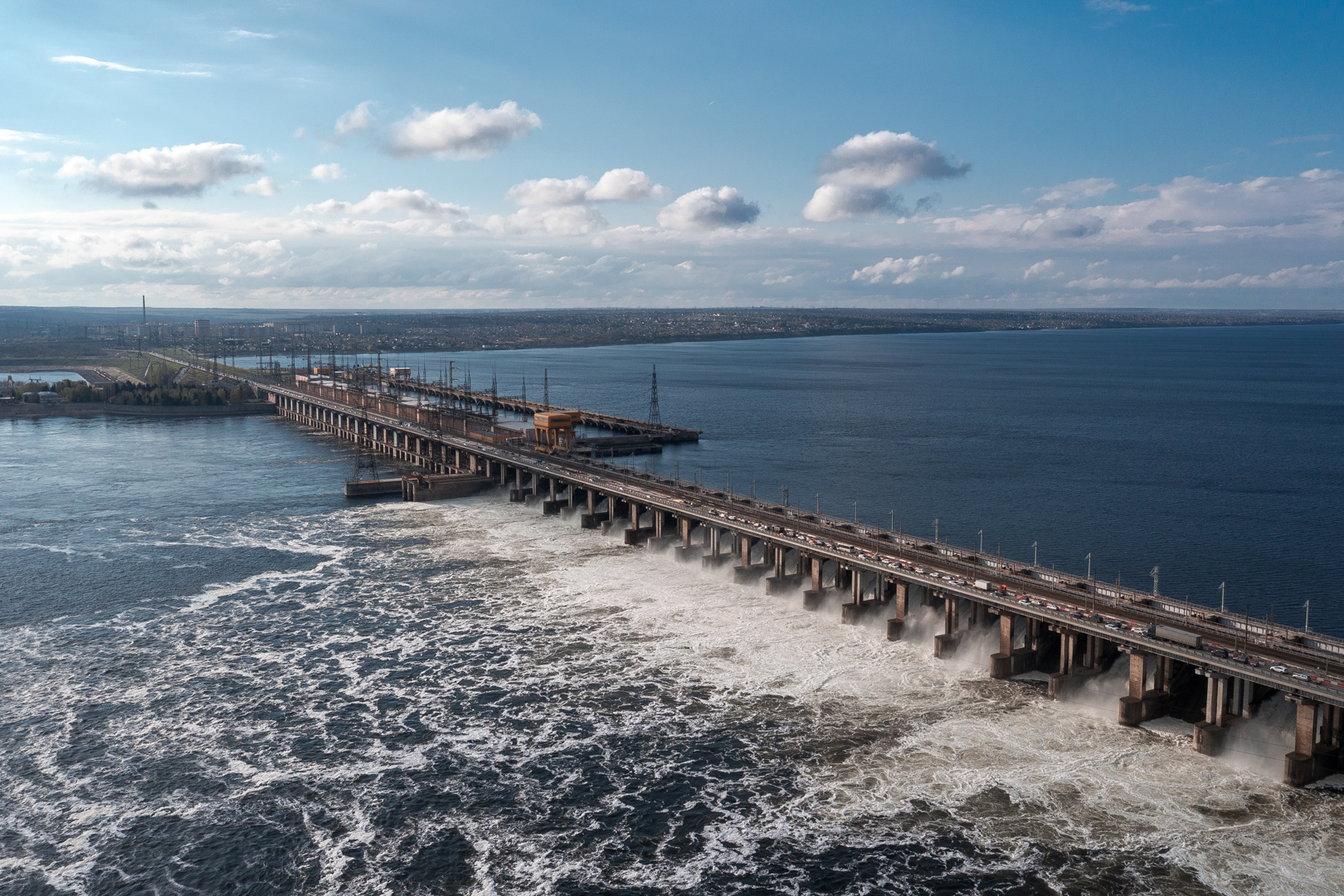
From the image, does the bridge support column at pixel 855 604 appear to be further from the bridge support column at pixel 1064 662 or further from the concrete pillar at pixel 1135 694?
the concrete pillar at pixel 1135 694

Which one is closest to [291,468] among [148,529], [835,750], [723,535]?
[148,529]

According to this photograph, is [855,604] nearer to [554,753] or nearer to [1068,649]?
[1068,649]

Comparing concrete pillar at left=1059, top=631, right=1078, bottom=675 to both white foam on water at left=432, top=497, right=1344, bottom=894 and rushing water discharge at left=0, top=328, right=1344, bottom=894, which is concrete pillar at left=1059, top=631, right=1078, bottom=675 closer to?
white foam on water at left=432, top=497, right=1344, bottom=894

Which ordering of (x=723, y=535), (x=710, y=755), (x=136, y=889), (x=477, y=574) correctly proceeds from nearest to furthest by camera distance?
(x=136, y=889) < (x=710, y=755) < (x=477, y=574) < (x=723, y=535)

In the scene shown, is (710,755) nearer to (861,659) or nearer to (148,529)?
(861,659)

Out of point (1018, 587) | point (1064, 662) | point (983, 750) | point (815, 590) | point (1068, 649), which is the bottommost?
point (983, 750)

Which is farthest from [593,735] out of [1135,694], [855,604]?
[1135,694]


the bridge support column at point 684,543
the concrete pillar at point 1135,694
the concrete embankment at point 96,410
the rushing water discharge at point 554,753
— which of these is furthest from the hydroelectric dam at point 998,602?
the concrete embankment at point 96,410
